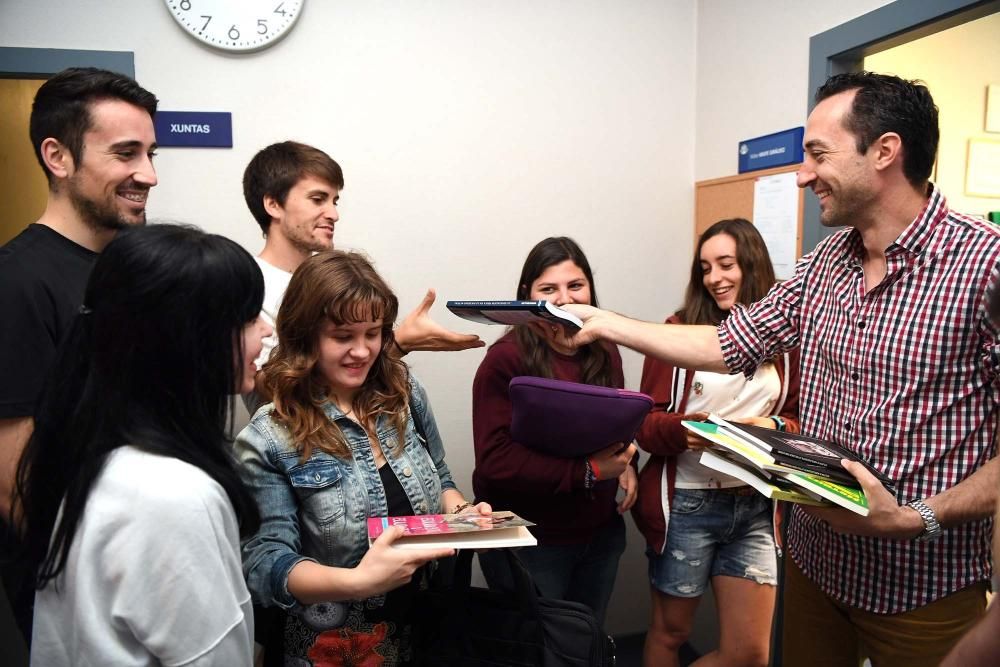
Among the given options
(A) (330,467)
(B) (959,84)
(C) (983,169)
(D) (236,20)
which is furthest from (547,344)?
(C) (983,169)

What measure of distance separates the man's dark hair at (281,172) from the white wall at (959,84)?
103 inches

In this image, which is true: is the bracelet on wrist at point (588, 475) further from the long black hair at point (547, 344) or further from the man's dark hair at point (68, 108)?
the man's dark hair at point (68, 108)

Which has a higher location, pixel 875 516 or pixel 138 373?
pixel 138 373

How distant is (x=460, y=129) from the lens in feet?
9.16

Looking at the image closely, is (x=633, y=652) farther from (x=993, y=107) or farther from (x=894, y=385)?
(x=993, y=107)

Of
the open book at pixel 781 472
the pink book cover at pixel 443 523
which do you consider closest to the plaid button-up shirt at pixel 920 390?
the open book at pixel 781 472

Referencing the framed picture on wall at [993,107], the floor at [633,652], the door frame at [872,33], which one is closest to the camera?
the door frame at [872,33]

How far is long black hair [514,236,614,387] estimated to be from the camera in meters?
1.97

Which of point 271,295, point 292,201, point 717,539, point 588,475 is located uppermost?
point 292,201

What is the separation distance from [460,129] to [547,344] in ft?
3.91

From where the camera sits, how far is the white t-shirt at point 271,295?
1.83 meters

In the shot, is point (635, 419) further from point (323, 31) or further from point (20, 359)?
point (323, 31)

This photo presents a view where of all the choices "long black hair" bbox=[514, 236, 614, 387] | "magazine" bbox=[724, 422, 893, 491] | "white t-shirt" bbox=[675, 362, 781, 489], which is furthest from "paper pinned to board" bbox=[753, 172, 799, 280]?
"magazine" bbox=[724, 422, 893, 491]

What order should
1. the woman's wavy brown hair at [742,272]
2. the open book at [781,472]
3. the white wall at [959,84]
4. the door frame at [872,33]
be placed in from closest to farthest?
the open book at [781,472] < the door frame at [872,33] < the woman's wavy brown hair at [742,272] < the white wall at [959,84]
